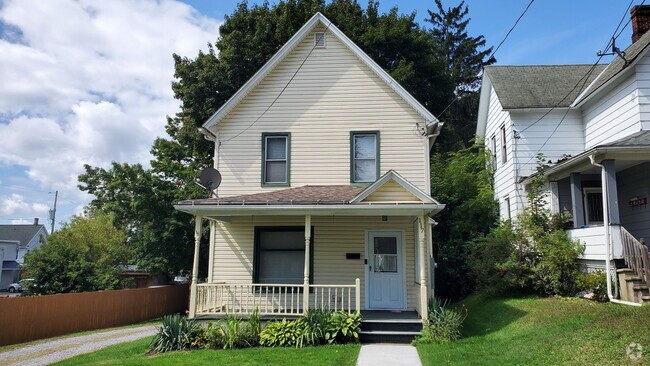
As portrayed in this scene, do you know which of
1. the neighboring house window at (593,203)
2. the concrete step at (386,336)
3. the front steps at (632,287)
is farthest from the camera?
the neighboring house window at (593,203)

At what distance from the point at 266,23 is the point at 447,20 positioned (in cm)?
2114

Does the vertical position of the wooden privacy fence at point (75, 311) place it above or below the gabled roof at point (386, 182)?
below

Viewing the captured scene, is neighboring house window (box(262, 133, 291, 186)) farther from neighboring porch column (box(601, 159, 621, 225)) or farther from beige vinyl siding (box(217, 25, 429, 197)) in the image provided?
neighboring porch column (box(601, 159, 621, 225))

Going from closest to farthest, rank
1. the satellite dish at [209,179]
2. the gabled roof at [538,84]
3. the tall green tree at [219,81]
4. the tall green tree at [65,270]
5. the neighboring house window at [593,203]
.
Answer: the satellite dish at [209,179] → the neighboring house window at [593,203] → the gabled roof at [538,84] → the tall green tree at [65,270] → the tall green tree at [219,81]

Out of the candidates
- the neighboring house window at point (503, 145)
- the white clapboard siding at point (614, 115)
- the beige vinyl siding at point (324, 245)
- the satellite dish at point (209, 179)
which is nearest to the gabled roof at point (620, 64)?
the white clapboard siding at point (614, 115)

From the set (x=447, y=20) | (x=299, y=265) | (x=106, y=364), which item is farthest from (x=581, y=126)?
(x=447, y=20)

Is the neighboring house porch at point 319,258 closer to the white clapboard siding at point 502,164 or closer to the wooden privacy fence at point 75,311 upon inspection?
the white clapboard siding at point 502,164

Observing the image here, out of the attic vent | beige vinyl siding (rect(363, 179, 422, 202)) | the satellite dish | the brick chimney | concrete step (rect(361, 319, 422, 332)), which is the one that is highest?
the brick chimney

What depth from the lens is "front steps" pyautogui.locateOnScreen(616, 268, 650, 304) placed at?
942cm

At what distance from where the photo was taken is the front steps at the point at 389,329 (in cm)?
977

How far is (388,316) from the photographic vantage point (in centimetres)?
1070

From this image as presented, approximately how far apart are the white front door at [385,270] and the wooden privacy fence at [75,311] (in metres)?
10.7

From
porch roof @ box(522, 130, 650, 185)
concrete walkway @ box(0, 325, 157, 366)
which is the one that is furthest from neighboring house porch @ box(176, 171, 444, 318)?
porch roof @ box(522, 130, 650, 185)

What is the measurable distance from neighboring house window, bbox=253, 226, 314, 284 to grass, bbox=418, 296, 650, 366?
4390mm
